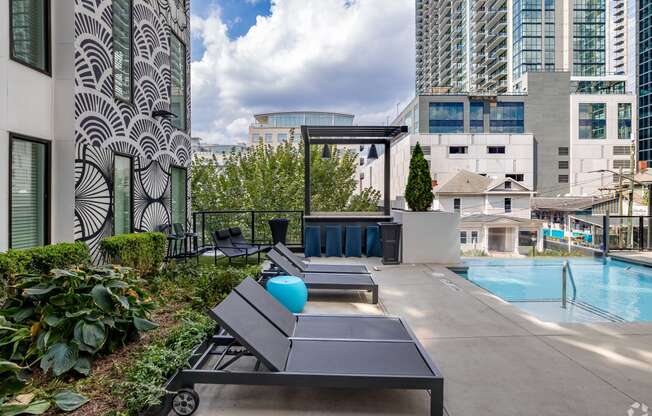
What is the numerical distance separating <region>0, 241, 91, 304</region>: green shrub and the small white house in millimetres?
30825

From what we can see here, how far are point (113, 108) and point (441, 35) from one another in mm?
87921

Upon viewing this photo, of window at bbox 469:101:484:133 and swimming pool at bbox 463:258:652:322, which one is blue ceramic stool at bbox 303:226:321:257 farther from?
window at bbox 469:101:484:133

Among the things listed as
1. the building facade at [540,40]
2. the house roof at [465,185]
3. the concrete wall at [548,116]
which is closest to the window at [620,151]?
the concrete wall at [548,116]

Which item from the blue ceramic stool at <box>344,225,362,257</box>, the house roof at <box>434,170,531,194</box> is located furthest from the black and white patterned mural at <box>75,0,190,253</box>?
the house roof at <box>434,170,531,194</box>

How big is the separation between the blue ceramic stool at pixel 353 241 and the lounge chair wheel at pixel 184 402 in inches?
287

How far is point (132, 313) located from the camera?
11.8 feet

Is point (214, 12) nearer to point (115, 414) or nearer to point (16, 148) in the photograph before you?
point (16, 148)

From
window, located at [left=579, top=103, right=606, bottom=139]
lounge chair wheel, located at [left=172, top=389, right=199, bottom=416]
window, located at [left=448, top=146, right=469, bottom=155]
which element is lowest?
lounge chair wheel, located at [left=172, top=389, right=199, bottom=416]

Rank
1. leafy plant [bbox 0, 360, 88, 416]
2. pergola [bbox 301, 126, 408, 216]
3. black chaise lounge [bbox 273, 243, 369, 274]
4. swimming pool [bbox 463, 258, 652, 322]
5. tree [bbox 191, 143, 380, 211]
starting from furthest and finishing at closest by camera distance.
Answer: tree [bbox 191, 143, 380, 211] < pergola [bbox 301, 126, 408, 216] < swimming pool [bbox 463, 258, 652, 322] < black chaise lounge [bbox 273, 243, 369, 274] < leafy plant [bbox 0, 360, 88, 416]

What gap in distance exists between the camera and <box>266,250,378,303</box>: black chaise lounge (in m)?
5.75

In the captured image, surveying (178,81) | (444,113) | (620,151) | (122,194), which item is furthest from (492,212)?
(620,151)

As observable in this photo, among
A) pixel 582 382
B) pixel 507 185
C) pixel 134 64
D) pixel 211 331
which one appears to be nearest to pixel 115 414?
pixel 211 331

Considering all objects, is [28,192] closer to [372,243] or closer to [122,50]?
[122,50]

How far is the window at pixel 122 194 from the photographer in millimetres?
7727
